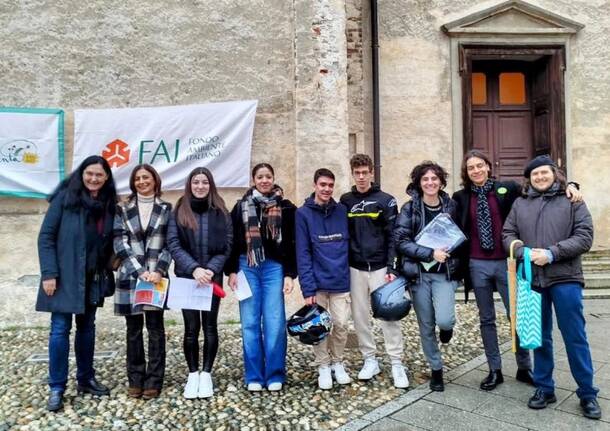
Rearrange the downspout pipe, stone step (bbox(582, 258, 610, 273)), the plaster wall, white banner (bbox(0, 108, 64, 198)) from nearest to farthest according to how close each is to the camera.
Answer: white banner (bbox(0, 108, 64, 198))
stone step (bbox(582, 258, 610, 273))
the downspout pipe
the plaster wall

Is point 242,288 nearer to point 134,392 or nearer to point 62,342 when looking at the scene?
point 134,392

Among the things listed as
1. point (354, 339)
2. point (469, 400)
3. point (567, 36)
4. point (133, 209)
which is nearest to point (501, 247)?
point (469, 400)

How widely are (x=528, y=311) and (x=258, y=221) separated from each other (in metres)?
2.03

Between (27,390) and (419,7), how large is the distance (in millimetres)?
7773

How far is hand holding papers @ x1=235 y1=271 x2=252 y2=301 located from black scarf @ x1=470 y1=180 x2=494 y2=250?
1805mm

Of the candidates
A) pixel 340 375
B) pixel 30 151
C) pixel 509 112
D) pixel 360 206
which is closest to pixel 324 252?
pixel 360 206

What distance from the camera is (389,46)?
8.56 metres

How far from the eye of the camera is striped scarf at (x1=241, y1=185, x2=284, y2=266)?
13.1 feet

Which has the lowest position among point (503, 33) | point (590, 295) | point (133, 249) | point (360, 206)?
point (590, 295)

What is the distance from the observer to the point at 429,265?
3879 mm

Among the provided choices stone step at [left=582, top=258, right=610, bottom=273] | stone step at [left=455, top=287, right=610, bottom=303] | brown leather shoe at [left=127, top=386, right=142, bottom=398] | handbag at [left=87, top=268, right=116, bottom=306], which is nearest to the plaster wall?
stone step at [left=582, top=258, right=610, bottom=273]

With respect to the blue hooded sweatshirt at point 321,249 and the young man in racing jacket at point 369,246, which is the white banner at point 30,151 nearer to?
the blue hooded sweatshirt at point 321,249

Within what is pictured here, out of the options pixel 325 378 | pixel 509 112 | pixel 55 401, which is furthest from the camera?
pixel 509 112

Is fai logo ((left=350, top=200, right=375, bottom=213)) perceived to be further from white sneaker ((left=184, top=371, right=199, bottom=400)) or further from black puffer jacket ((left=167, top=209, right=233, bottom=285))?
white sneaker ((left=184, top=371, right=199, bottom=400))
